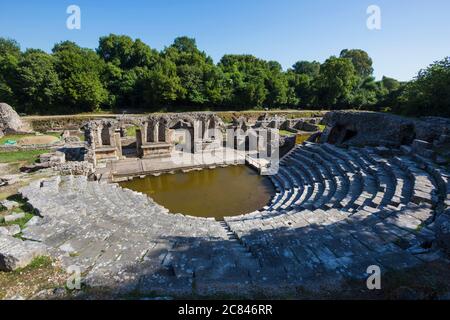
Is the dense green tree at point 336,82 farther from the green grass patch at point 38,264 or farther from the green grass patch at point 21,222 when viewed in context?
the green grass patch at point 38,264

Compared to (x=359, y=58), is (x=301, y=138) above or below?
below

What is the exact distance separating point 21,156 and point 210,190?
479 inches

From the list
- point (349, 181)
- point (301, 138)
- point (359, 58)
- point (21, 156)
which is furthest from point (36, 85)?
point (359, 58)

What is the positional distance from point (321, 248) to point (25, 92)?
37517mm

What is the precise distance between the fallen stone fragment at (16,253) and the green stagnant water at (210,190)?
6194mm

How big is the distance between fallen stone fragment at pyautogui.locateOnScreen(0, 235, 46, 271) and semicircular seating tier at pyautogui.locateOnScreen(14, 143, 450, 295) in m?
0.32

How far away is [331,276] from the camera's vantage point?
11.8 feet

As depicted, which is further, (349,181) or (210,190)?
(210,190)

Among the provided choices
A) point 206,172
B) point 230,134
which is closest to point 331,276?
point 206,172

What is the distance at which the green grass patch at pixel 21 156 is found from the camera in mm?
13297

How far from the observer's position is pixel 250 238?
568 cm

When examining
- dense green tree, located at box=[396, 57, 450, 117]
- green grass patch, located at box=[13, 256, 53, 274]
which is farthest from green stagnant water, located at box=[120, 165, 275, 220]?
dense green tree, located at box=[396, 57, 450, 117]

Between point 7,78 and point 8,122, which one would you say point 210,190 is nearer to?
point 8,122

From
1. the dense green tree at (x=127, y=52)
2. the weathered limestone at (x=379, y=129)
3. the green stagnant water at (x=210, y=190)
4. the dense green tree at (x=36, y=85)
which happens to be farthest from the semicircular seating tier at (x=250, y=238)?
the dense green tree at (x=127, y=52)
